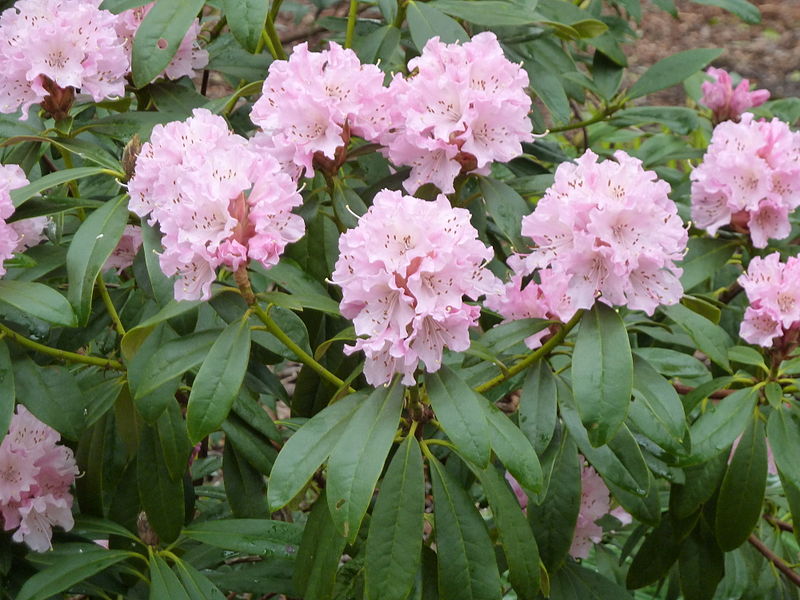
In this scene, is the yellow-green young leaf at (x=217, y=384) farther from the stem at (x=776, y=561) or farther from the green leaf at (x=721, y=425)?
the stem at (x=776, y=561)

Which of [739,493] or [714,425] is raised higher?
[714,425]

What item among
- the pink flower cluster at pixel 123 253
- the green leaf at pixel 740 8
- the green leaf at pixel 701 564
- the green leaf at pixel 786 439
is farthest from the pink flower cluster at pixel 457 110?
the green leaf at pixel 740 8

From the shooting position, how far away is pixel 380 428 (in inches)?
56.1

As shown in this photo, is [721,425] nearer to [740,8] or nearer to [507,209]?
[507,209]

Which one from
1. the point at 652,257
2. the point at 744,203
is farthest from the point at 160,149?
the point at 744,203

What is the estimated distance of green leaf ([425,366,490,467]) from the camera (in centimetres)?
137

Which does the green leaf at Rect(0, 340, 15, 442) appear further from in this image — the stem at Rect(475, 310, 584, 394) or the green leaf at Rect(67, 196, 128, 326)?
the stem at Rect(475, 310, 584, 394)

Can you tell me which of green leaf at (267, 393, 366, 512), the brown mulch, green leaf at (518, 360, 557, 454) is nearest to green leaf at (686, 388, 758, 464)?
green leaf at (518, 360, 557, 454)

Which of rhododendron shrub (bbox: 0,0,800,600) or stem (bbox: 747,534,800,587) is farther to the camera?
stem (bbox: 747,534,800,587)

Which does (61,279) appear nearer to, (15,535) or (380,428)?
(15,535)

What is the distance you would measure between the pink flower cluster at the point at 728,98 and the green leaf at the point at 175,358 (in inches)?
59.8

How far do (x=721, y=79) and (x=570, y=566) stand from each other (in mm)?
1237

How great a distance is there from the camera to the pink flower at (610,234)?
1.41 meters

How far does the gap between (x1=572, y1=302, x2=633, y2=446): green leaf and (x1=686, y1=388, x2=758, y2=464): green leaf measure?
313 mm
